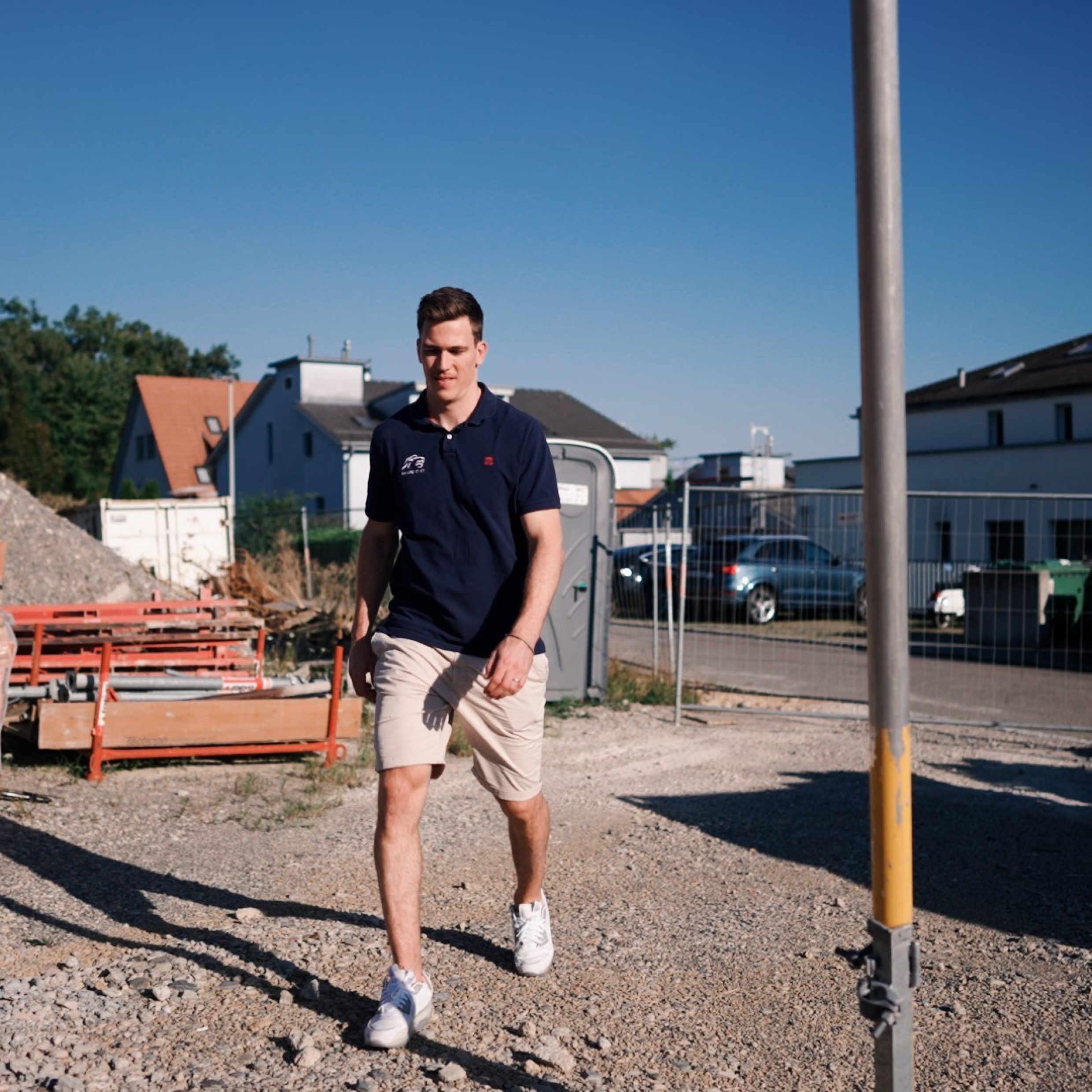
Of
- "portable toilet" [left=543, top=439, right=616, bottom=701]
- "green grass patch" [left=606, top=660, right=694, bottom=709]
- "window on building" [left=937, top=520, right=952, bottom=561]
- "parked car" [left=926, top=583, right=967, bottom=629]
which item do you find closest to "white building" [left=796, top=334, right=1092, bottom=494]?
"window on building" [left=937, top=520, right=952, bottom=561]

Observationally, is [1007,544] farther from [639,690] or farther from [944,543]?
[639,690]

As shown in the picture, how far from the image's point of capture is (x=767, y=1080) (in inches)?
132

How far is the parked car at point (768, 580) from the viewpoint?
15594 mm

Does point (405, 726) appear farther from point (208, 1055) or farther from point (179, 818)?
point (179, 818)

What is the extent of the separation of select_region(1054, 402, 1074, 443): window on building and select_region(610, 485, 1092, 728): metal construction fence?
54.3ft

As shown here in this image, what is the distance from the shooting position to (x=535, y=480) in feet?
12.7

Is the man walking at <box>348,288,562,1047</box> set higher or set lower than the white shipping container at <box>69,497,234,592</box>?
lower

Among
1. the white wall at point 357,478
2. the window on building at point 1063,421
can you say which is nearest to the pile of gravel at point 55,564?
the white wall at point 357,478

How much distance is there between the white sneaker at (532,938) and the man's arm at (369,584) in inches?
35.9

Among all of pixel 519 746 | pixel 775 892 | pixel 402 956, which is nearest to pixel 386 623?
pixel 519 746

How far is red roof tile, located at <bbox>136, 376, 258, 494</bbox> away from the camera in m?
52.3

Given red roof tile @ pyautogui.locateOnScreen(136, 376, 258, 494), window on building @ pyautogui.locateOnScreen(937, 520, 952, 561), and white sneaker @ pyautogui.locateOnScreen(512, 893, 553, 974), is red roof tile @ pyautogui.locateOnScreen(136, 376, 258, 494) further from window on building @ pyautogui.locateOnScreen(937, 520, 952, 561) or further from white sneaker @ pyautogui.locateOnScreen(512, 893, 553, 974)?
white sneaker @ pyautogui.locateOnScreen(512, 893, 553, 974)

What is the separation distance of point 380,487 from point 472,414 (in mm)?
386

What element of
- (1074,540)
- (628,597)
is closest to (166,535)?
(628,597)
